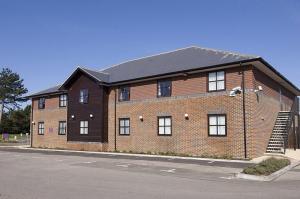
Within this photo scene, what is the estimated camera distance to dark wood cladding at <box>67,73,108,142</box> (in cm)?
2794

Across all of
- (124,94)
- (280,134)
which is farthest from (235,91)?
(124,94)

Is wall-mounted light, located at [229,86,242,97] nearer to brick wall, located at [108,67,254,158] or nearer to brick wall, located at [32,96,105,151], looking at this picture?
brick wall, located at [108,67,254,158]

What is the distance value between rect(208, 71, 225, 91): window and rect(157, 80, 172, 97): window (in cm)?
304

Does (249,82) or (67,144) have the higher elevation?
(249,82)

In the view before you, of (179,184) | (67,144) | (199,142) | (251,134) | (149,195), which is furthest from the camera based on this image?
(67,144)

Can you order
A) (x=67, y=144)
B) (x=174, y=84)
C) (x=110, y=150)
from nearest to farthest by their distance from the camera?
(x=174, y=84) → (x=110, y=150) → (x=67, y=144)

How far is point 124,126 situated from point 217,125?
7.89m

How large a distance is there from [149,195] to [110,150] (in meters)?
18.3

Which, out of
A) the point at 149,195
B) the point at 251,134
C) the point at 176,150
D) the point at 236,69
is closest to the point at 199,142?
the point at 176,150

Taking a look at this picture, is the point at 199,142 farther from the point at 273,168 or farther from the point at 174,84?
the point at 273,168

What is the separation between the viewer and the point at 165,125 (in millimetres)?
24172

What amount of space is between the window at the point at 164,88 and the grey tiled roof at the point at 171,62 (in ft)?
2.36

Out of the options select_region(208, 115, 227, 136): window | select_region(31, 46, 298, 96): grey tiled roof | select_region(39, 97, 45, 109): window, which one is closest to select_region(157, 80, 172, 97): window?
select_region(31, 46, 298, 96): grey tiled roof

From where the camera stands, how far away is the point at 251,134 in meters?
20.1
